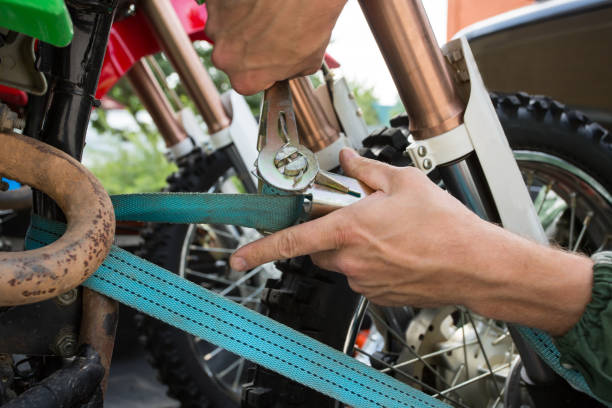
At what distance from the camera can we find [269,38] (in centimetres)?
59

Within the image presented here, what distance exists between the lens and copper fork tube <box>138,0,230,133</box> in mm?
1458

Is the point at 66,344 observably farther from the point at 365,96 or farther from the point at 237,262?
the point at 365,96

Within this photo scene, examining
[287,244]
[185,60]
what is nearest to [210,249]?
[185,60]

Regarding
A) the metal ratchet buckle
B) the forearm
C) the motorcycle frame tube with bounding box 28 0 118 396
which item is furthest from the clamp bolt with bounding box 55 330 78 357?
the forearm

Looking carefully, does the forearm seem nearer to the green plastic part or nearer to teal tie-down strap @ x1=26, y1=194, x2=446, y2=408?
teal tie-down strap @ x1=26, y1=194, x2=446, y2=408

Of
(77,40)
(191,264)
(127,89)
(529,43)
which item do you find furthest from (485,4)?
(127,89)

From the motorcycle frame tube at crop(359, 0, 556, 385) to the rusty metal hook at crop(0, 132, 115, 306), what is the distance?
0.37 m

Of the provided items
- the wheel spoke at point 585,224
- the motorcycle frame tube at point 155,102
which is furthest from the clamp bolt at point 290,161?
the motorcycle frame tube at point 155,102

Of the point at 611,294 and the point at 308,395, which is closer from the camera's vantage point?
the point at 611,294

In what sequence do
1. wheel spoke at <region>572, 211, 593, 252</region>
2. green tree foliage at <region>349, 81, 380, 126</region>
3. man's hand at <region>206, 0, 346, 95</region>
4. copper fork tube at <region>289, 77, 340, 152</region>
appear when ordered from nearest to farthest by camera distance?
man's hand at <region>206, 0, 346, 95</region>, copper fork tube at <region>289, 77, 340, 152</region>, wheel spoke at <region>572, 211, 593, 252</region>, green tree foliage at <region>349, 81, 380, 126</region>

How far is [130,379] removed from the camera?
1.91 metres

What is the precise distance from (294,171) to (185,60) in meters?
1.03

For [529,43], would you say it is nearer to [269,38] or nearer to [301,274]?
[301,274]

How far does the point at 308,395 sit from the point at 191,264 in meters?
1.18
